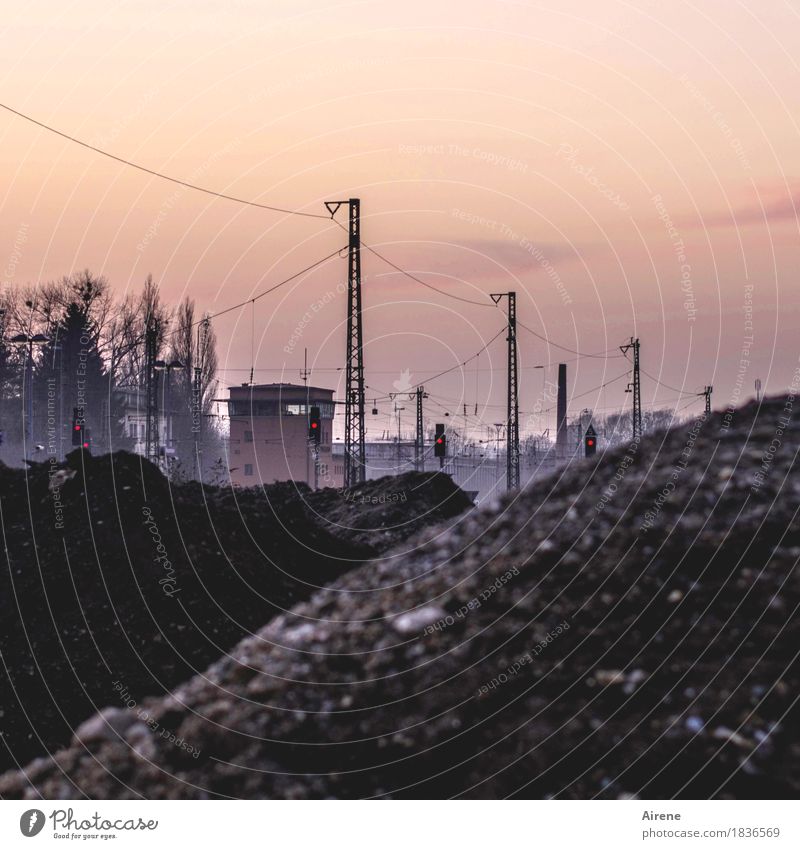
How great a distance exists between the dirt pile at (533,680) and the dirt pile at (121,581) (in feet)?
17.8

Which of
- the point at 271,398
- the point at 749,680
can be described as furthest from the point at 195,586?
the point at 271,398

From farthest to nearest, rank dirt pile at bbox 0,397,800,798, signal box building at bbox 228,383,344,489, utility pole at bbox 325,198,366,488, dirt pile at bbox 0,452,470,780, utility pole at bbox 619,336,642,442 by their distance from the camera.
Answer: signal box building at bbox 228,383,344,489 → utility pole at bbox 619,336,642,442 → utility pole at bbox 325,198,366,488 → dirt pile at bbox 0,452,470,780 → dirt pile at bbox 0,397,800,798

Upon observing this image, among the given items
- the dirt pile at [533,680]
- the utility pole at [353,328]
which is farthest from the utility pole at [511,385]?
the dirt pile at [533,680]

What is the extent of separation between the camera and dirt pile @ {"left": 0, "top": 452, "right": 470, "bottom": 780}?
13789mm

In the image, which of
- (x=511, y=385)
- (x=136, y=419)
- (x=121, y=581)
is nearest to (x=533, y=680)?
(x=121, y=581)

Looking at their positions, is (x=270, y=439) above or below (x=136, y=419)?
below

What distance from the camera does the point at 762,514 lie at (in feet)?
29.2

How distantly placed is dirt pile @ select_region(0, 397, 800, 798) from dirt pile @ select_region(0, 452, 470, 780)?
5433 mm

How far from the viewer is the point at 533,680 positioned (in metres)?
7.50

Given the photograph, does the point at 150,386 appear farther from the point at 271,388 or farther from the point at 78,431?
the point at 271,388

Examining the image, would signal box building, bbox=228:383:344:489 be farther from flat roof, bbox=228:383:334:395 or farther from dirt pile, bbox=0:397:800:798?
dirt pile, bbox=0:397:800:798

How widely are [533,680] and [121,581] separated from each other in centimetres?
1029

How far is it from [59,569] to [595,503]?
33.9 ft

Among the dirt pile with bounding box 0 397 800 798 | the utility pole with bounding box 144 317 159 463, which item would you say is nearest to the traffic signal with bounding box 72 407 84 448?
the utility pole with bounding box 144 317 159 463
